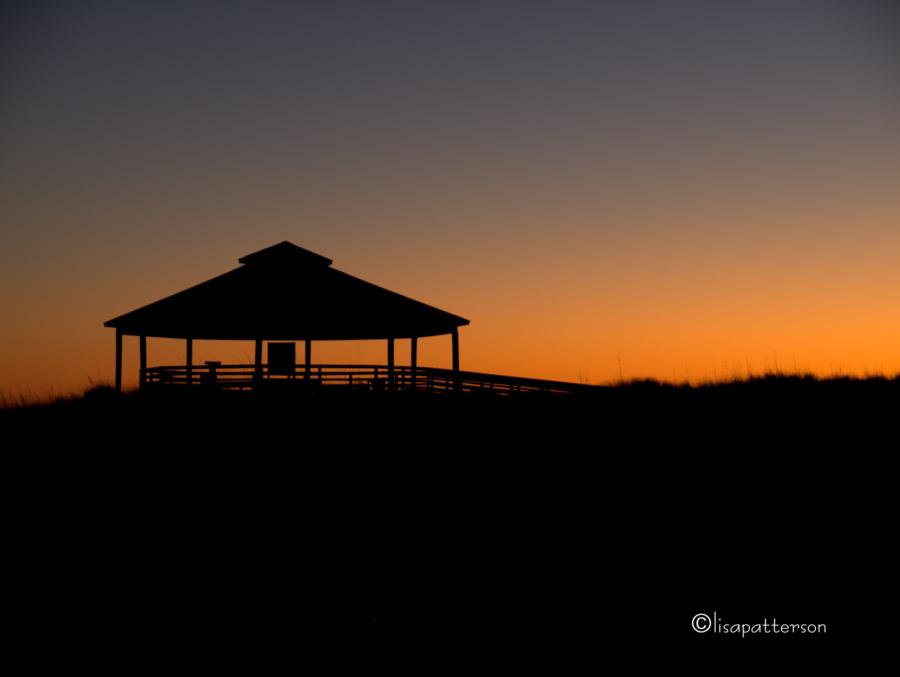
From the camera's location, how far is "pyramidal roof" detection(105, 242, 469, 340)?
26266 mm

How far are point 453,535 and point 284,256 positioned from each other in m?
18.4

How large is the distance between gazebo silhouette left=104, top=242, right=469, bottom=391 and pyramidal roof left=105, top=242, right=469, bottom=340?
0.03m

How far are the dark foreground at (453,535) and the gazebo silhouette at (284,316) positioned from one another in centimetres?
606

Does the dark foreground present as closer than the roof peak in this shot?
Yes

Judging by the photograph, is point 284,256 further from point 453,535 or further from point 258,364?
point 453,535

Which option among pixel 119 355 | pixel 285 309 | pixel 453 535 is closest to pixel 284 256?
pixel 285 309

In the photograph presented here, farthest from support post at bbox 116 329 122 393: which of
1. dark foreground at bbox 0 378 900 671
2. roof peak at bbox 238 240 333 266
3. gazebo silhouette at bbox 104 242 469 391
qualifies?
dark foreground at bbox 0 378 900 671

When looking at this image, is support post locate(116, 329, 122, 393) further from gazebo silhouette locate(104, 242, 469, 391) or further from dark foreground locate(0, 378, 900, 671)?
dark foreground locate(0, 378, 900, 671)

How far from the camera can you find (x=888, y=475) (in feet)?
45.7

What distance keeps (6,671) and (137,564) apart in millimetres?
2807

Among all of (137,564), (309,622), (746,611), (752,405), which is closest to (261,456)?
(137,564)

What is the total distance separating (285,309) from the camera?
1039 inches

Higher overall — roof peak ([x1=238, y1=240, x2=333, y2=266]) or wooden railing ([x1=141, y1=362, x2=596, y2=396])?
roof peak ([x1=238, y1=240, x2=333, y2=266])

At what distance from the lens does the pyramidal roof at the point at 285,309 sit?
26.3 metres
